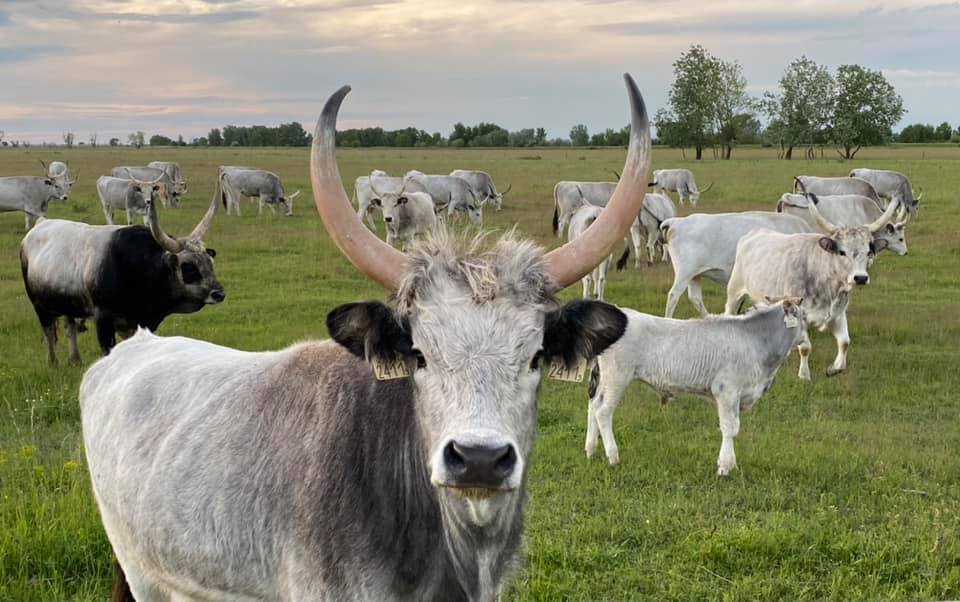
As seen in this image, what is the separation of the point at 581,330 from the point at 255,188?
31.8 metres

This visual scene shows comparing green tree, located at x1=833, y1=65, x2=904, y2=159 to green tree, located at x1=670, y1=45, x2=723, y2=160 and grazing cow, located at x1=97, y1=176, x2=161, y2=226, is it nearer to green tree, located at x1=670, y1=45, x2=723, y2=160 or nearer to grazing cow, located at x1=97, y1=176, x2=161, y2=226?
green tree, located at x1=670, y1=45, x2=723, y2=160

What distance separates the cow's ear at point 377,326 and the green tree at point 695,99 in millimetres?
80894

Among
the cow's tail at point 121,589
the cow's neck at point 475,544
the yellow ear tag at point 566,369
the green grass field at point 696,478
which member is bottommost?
the green grass field at point 696,478

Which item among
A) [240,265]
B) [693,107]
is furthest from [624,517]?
[693,107]

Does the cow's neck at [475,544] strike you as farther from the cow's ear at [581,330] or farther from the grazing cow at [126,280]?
the grazing cow at [126,280]

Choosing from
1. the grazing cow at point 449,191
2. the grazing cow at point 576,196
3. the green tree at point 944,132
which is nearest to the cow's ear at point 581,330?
the grazing cow at point 576,196

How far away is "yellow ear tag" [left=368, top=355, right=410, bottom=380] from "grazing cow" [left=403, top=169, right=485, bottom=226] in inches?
1105

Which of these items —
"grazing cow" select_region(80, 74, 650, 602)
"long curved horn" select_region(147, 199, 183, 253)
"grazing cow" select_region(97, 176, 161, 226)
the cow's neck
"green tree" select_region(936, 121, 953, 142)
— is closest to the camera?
"grazing cow" select_region(80, 74, 650, 602)

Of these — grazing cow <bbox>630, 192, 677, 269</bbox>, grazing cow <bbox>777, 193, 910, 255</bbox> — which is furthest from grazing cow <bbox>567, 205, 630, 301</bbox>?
grazing cow <bbox>777, 193, 910, 255</bbox>

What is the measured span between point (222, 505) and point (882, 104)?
84.5 metres

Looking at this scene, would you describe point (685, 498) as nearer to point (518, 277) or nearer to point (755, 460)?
point (755, 460)

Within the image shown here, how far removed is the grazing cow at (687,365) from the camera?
8320mm

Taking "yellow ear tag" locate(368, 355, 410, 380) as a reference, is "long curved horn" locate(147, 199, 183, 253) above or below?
below

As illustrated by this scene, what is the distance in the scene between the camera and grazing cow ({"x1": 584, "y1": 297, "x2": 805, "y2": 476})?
8320mm
